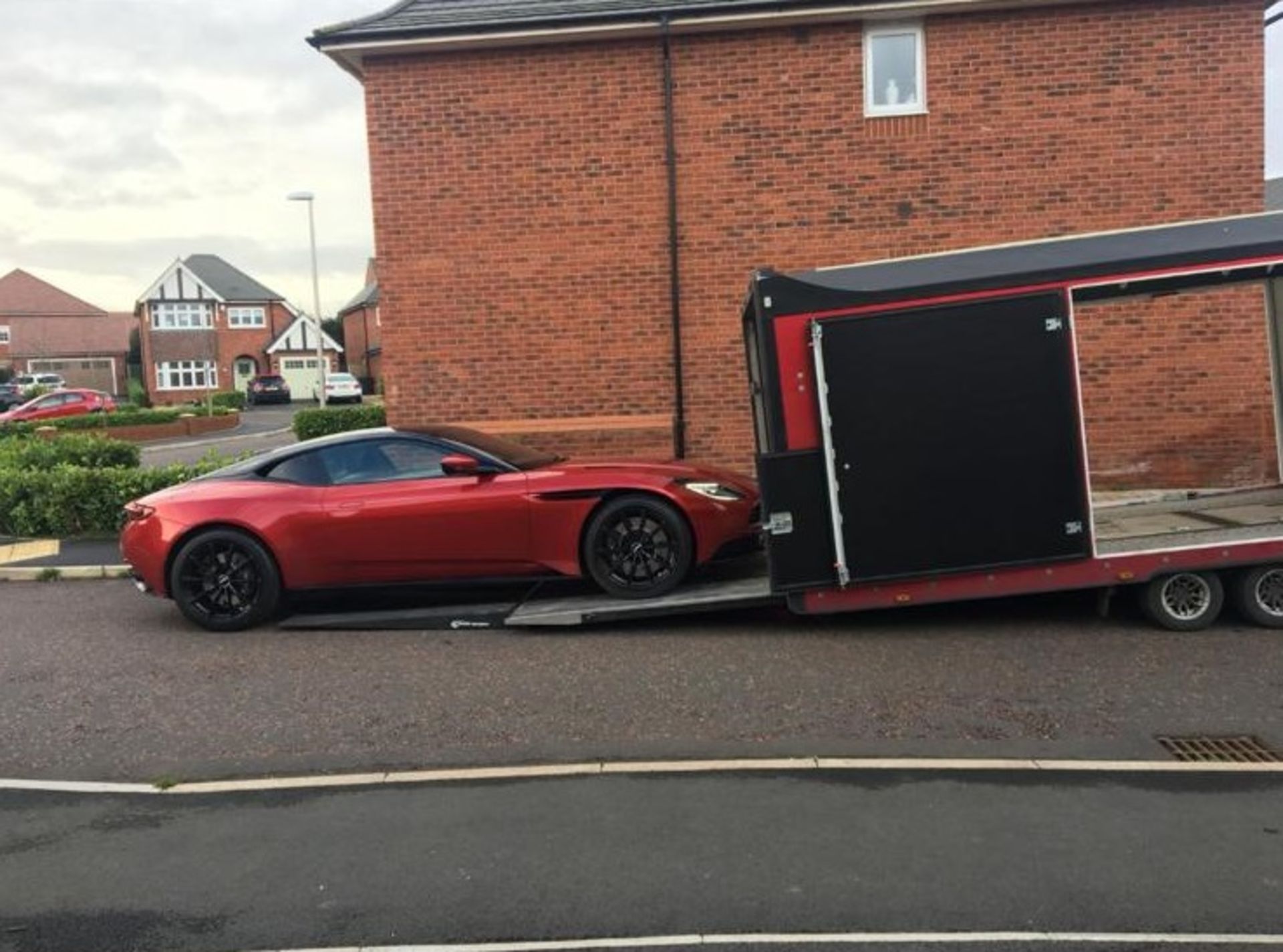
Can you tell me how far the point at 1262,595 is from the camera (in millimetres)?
6332

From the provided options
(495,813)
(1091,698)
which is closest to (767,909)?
(495,813)

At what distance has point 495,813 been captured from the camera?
4.07m

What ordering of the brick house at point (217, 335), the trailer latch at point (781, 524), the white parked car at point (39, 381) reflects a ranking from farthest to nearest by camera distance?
the brick house at point (217, 335), the white parked car at point (39, 381), the trailer latch at point (781, 524)

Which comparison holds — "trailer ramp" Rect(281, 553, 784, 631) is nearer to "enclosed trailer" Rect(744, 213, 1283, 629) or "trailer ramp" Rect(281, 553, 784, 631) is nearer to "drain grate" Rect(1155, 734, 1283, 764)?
"enclosed trailer" Rect(744, 213, 1283, 629)

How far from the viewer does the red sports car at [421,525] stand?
→ 693 centimetres

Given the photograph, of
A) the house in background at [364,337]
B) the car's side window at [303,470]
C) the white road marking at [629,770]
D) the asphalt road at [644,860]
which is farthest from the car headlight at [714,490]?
the house in background at [364,337]

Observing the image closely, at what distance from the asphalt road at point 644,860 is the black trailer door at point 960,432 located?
2117 mm

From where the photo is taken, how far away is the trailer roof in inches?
236

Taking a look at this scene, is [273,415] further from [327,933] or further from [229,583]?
[327,933]

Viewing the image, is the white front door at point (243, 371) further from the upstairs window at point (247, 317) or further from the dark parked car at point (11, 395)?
the dark parked car at point (11, 395)

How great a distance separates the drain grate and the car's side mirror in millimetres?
4361

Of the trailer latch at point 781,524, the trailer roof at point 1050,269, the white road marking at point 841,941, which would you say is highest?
the trailer roof at point 1050,269

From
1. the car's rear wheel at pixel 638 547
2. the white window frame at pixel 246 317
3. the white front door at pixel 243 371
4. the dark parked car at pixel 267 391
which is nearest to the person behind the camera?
the car's rear wheel at pixel 638 547

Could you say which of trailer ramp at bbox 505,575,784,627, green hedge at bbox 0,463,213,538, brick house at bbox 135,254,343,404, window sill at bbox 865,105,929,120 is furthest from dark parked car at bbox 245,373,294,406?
trailer ramp at bbox 505,575,784,627
